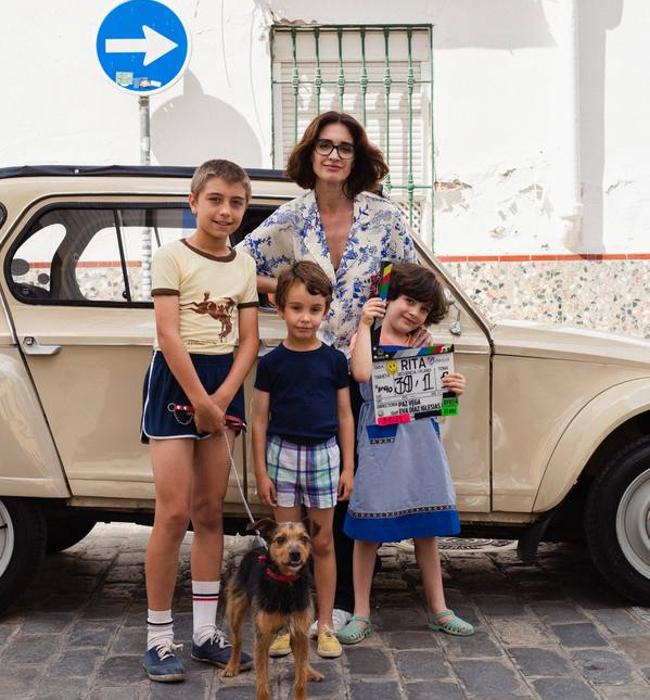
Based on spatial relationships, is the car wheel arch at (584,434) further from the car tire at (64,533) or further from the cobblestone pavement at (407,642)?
the car tire at (64,533)

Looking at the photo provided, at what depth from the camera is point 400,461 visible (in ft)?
14.6

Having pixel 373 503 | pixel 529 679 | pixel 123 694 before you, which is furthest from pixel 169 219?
pixel 529 679

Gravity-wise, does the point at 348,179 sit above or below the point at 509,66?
below

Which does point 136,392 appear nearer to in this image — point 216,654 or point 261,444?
point 261,444

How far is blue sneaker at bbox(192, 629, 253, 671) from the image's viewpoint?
4.12 meters

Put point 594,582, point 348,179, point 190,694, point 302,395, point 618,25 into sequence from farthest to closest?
point 618,25, point 594,582, point 348,179, point 302,395, point 190,694

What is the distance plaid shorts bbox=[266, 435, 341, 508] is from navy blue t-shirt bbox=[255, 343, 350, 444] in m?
0.04

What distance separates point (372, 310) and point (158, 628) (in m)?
1.44

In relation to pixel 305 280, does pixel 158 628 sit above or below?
below

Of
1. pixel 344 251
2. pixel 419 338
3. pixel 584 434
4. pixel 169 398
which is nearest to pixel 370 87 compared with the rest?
pixel 344 251

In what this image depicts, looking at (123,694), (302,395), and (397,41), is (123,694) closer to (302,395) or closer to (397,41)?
(302,395)

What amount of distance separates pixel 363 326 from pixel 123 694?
1612 millimetres

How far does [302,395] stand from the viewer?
13.8 feet

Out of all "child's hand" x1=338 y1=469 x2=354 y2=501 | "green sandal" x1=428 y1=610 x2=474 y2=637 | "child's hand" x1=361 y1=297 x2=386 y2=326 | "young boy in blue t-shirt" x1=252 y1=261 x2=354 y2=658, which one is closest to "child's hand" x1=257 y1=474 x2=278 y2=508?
"young boy in blue t-shirt" x1=252 y1=261 x2=354 y2=658
